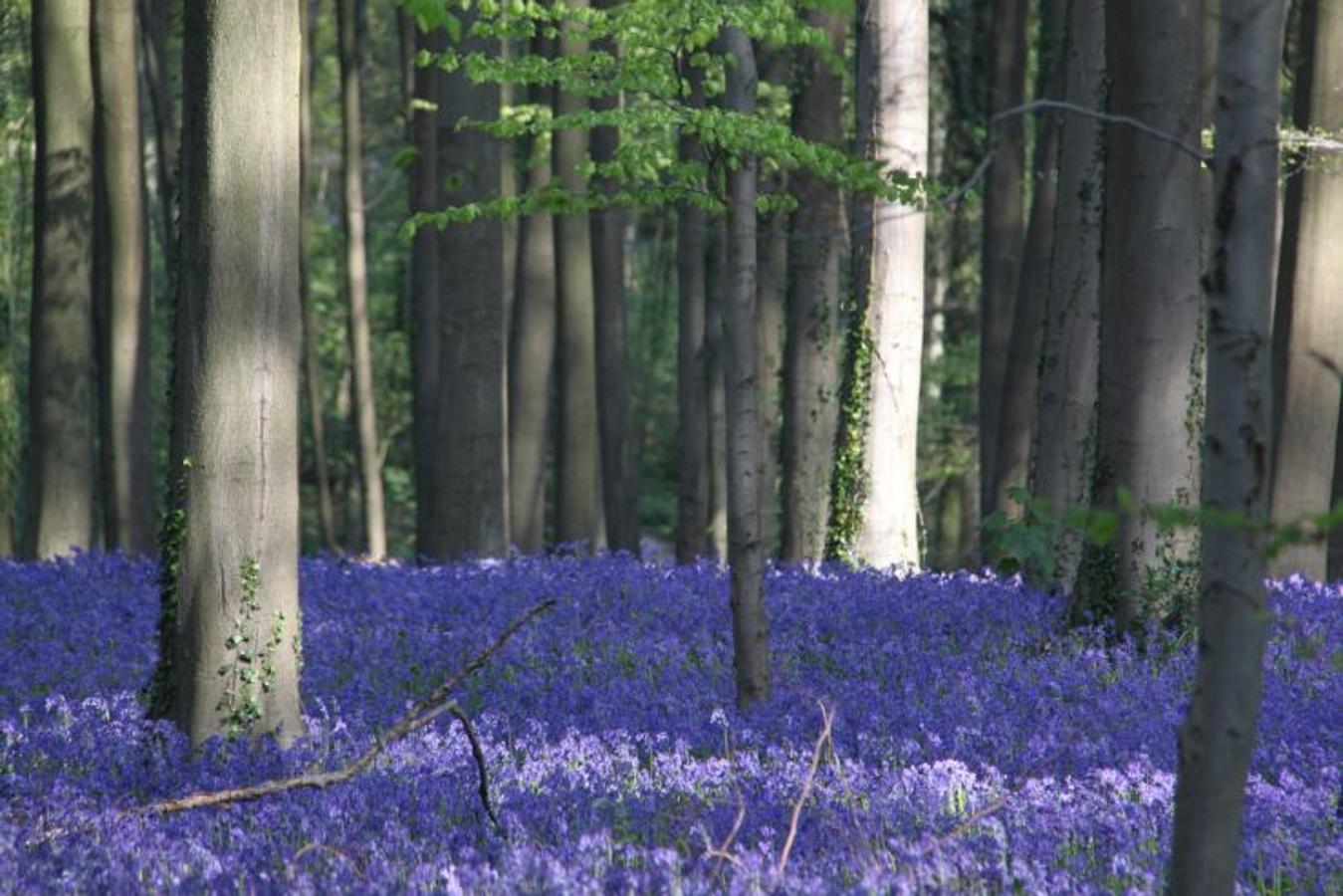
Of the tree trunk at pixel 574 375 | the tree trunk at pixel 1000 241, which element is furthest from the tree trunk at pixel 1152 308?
the tree trunk at pixel 1000 241

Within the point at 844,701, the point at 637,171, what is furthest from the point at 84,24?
the point at 844,701

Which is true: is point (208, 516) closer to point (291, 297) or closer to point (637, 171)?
point (291, 297)

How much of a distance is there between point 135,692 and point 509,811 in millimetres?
3699

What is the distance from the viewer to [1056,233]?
14.4 m

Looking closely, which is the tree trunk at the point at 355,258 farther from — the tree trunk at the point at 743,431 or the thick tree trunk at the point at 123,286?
the tree trunk at the point at 743,431

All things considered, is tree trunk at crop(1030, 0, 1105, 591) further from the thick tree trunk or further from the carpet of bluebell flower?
the thick tree trunk

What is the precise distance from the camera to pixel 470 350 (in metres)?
15.0

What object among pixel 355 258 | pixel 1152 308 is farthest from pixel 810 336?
pixel 355 258

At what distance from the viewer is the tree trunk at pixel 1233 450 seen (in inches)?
166

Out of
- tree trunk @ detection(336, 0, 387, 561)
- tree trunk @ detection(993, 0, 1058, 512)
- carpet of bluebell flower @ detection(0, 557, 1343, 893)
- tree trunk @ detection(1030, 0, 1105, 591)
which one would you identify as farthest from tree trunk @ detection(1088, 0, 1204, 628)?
tree trunk @ detection(336, 0, 387, 561)

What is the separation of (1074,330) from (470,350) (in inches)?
210

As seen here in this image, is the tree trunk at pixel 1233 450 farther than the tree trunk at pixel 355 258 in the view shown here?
No

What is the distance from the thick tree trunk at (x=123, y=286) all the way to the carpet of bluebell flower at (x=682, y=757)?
5.57 m

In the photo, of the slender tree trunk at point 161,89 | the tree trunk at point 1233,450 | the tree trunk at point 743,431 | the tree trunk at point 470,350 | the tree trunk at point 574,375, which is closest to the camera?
the tree trunk at point 1233,450
